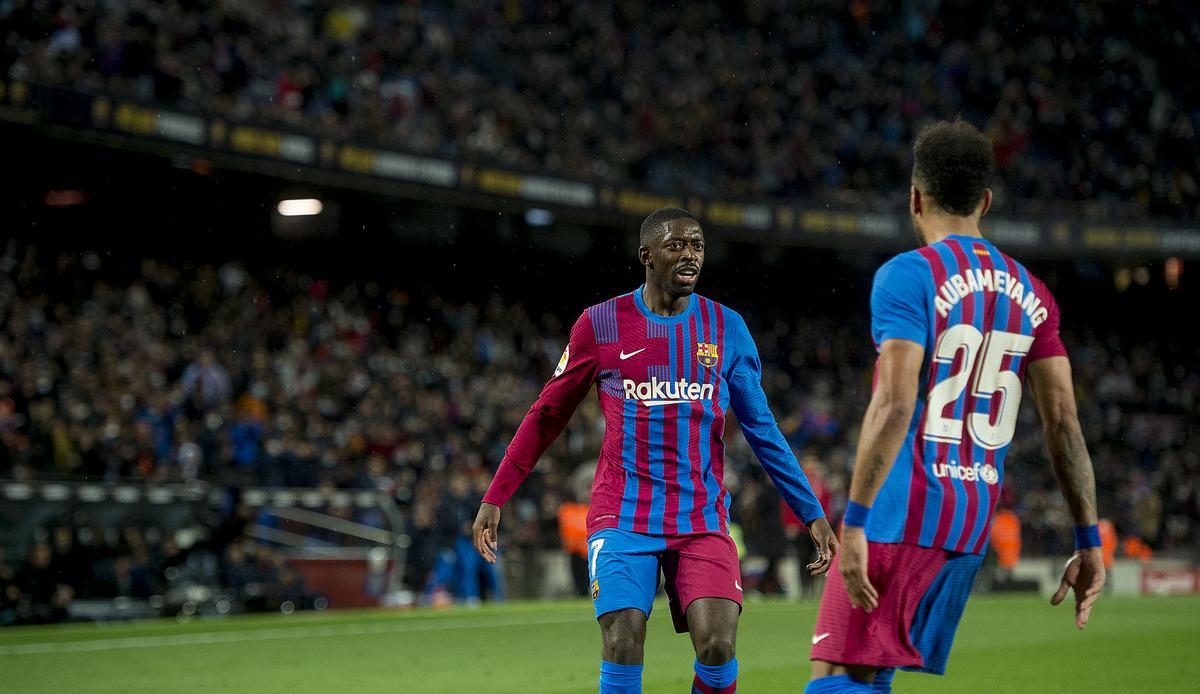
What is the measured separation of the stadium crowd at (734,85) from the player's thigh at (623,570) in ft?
58.7

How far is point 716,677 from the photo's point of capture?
519 centimetres

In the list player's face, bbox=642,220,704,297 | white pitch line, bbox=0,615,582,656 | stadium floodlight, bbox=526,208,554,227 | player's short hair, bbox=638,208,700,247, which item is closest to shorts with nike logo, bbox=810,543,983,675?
player's face, bbox=642,220,704,297

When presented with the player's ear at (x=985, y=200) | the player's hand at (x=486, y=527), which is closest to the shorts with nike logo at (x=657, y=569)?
the player's hand at (x=486, y=527)

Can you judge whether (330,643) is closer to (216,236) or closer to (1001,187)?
(216,236)

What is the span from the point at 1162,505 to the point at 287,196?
1993 centimetres

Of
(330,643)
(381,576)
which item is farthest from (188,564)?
(330,643)

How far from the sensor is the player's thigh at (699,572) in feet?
17.5

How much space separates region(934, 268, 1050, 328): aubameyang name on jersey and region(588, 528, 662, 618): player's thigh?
189cm

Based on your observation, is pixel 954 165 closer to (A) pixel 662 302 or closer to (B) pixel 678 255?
(B) pixel 678 255

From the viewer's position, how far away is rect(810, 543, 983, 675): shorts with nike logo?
12.7 feet

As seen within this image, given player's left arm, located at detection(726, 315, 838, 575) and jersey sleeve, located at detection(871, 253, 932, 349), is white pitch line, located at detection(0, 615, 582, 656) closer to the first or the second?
player's left arm, located at detection(726, 315, 838, 575)

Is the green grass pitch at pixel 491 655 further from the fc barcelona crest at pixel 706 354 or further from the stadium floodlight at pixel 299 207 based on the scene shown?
the stadium floodlight at pixel 299 207

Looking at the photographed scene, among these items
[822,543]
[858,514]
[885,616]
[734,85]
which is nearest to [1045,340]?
[858,514]

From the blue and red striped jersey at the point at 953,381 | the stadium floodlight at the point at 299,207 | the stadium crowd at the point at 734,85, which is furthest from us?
the stadium floodlight at the point at 299,207
